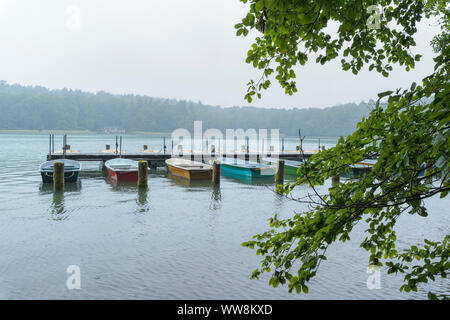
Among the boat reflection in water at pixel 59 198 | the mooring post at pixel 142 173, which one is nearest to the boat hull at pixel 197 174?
the mooring post at pixel 142 173

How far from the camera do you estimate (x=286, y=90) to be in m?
4.16

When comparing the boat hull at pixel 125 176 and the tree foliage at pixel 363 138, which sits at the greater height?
the tree foliage at pixel 363 138

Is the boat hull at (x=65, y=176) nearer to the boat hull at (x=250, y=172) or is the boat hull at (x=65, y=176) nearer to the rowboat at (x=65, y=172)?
the rowboat at (x=65, y=172)

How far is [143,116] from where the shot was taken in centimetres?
16262

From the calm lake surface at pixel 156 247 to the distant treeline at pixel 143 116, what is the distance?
124m

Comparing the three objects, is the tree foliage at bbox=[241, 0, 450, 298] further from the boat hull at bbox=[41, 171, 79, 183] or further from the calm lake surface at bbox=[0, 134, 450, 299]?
the boat hull at bbox=[41, 171, 79, 183]

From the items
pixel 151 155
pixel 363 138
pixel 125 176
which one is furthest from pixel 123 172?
pixel 363 138

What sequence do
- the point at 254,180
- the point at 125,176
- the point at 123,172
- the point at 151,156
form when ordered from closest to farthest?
the point at 123,172
the point at 125,176
the point at 254,180
the point at 151,156

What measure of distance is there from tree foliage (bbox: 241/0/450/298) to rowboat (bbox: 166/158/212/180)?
2281 centimetres

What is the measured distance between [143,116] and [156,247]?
15600 cm

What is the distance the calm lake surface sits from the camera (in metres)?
8.62

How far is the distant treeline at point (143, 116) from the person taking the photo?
474 feet

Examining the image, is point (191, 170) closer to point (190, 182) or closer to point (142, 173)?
point (190, 182)

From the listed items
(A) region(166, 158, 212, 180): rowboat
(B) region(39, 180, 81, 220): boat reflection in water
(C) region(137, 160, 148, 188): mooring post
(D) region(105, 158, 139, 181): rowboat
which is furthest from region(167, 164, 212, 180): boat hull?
(B) region(39, 180, 81, 220): boat reflection in water
